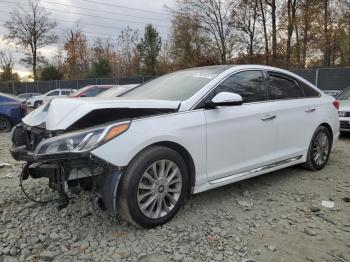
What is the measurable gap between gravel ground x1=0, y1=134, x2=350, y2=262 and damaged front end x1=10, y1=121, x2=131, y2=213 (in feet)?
1.18

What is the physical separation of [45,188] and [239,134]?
2493mm

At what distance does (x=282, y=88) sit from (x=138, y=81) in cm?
2499

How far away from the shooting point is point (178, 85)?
4355 millimetres

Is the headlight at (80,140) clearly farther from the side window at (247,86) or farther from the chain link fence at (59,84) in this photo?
the chain link fence at (59,84)

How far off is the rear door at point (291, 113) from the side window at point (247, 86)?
6.9 inches

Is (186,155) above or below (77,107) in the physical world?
below

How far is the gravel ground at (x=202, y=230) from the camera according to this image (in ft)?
10.4

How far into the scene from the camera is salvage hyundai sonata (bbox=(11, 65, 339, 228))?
3.24 metres

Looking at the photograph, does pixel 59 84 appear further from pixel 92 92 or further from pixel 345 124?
pixel 345 124

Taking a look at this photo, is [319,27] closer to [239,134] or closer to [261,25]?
[261,25]

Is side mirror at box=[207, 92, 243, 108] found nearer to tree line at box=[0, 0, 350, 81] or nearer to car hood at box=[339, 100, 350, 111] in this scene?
car hood at box=[339, 100, 350, 111]

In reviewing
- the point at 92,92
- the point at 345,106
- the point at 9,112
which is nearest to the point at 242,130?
the point at 345,106

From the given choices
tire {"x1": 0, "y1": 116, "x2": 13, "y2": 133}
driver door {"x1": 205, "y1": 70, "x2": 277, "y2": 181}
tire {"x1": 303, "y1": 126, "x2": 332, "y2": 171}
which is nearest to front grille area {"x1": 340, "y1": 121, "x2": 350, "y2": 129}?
tire {"x1": 303, "y1": 126, "x2": 332, "y2": 171}

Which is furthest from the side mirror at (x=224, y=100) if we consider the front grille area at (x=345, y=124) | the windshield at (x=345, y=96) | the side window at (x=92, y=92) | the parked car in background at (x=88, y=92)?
the side window at (x=92, y=92)
